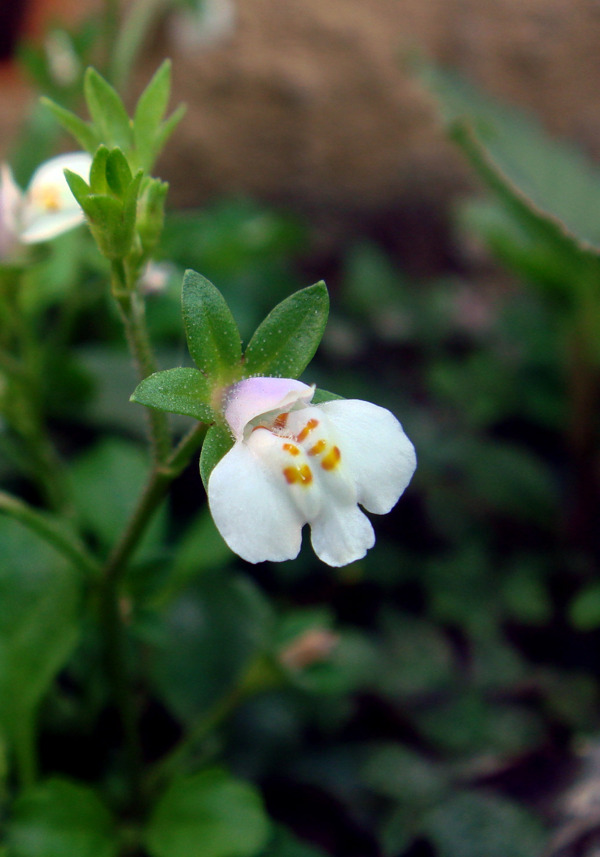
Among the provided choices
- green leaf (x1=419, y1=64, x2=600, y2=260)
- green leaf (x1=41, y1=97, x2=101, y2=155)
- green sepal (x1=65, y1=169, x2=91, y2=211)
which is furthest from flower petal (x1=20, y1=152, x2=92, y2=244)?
green leaf (x1=419, y1=64, x2=600, y2=260)

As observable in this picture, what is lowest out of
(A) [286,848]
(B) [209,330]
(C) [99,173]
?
(A) [286,848]

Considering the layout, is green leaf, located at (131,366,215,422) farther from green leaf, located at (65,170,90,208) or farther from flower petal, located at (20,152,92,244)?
flower petal, located at (20,152,92,244)

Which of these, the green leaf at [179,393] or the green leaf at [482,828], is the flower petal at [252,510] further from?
the green leaf at [482,828]

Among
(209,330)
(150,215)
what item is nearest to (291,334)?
(209,330)

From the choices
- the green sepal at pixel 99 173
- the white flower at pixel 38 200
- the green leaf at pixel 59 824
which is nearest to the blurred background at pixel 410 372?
the green leaf at pixel 59 824

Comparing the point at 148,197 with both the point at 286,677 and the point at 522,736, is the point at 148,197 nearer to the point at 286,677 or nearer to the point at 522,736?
the point at 286,677

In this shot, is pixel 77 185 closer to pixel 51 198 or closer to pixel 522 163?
pixel 51 198
